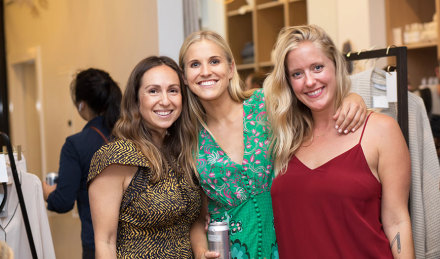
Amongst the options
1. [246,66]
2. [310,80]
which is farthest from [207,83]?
[246,66]

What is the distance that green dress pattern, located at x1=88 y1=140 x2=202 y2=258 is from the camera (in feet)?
6.93

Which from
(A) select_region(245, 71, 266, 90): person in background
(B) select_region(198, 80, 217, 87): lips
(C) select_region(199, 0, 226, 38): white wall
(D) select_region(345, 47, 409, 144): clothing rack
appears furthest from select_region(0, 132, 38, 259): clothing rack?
(C) select_region(199, 0, 226, 38): white wall

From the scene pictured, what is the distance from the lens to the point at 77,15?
476 cm

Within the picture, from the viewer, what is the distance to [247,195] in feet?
7.66

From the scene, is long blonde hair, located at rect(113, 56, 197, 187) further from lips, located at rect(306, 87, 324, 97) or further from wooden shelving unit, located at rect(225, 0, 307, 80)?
wooden shelving unit, located at rect(225, 0, 307, 80)

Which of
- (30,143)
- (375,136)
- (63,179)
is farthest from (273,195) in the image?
(30,143)

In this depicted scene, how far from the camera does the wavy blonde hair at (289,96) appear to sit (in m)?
2.16

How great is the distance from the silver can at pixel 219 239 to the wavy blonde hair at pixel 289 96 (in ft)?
1.15

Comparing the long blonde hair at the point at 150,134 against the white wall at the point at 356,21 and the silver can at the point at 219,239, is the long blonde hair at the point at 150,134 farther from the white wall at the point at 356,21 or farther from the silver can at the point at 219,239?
the white wall at the point at 356,21

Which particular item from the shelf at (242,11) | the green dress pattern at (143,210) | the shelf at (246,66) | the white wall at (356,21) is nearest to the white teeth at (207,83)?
the green dress pattern at (143,210)

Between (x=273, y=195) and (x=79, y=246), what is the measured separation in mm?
3106

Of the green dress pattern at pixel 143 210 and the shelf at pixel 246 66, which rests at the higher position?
the shelf at pixel 246 66

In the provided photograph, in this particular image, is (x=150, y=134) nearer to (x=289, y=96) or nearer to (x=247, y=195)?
(x=247, y=195)

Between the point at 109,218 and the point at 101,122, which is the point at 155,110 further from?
the point at 101,122
